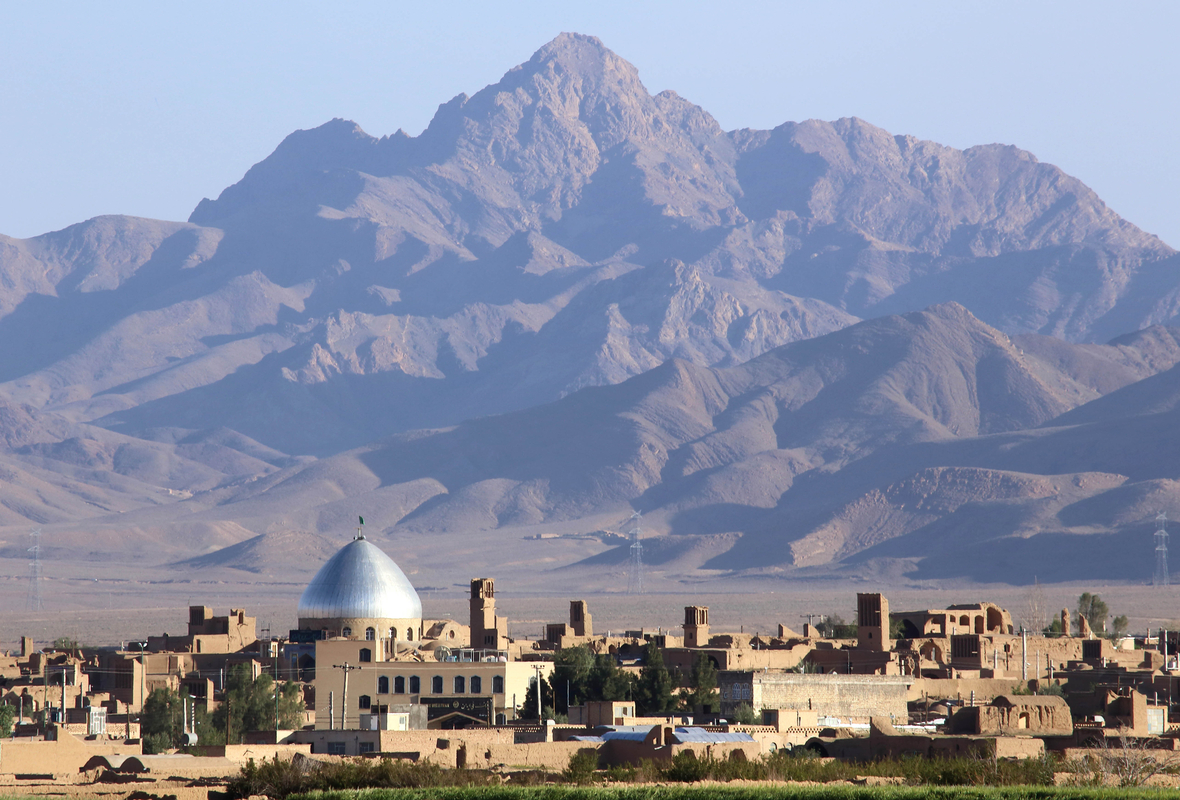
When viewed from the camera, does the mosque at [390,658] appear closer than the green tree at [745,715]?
No

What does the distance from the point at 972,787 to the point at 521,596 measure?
158m

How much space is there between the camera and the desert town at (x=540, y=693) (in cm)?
3672

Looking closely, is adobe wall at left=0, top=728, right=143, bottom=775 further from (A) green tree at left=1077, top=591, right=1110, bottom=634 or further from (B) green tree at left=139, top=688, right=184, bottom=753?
(A) green tree at left=1077, top=591, right=1110, bottom=634

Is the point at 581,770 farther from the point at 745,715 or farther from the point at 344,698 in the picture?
the point at 344,698

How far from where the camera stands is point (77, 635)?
125750mm

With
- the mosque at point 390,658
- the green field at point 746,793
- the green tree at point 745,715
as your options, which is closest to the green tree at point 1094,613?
the mosque at point 390,658

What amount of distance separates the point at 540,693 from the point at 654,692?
301cm

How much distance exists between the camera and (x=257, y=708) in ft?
172

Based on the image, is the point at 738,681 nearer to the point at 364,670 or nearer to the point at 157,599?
the point at 364,670

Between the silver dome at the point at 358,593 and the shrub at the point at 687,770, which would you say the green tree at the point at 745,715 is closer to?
the shrub at the point at 687,770

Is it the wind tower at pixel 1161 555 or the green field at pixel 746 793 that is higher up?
the wind tower at pixel 1161 555

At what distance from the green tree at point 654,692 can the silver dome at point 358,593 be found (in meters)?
15.0

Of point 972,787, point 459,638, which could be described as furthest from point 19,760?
point 459,638

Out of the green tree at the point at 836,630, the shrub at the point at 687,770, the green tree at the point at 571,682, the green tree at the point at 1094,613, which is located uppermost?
the green tree at the point at 1094,613
